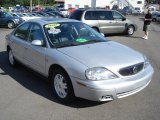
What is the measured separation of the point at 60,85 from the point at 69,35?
Answer: 47.8 inches

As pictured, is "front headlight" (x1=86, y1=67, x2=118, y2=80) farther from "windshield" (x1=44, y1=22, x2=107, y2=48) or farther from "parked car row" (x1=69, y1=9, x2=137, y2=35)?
"parked car row" (x1=69, y1=9, x2=137, y2=35)

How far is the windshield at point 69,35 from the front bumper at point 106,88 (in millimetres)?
1189

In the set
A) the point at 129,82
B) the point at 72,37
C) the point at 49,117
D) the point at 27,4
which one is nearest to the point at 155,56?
the point at 72,37

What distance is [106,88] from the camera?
4500 millimetres

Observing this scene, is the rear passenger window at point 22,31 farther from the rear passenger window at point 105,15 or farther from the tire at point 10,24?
the tire at point 10,24

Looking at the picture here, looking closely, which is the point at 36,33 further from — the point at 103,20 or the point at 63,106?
the point at 103,20

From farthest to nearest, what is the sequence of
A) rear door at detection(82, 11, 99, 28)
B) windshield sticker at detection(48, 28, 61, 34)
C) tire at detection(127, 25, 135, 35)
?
tire at detection(127, 25, 135, 35), rear door at detection(82, 11, 99, 28), windshield sticker at detection(48, 28, 61, 34)

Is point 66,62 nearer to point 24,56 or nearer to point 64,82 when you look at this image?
point 64,82

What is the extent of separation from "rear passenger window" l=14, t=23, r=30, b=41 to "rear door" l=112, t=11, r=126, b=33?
9697 millimetres

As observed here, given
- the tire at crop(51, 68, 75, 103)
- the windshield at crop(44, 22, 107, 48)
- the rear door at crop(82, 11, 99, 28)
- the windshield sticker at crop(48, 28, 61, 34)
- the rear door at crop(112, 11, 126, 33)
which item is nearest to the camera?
the tire at crop(51, 68, 75, 103)

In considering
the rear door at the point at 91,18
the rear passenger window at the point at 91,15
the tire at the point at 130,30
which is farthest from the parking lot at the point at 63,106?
the tire at the point at 130,30

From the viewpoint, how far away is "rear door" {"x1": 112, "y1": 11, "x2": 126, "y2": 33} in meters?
16.2

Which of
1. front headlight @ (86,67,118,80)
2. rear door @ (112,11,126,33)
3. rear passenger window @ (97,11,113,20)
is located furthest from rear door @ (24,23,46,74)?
rear door @ (112,11,126,33)

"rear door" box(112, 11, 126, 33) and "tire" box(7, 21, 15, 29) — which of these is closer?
"rear door" box(112, 11, 126, 33)
